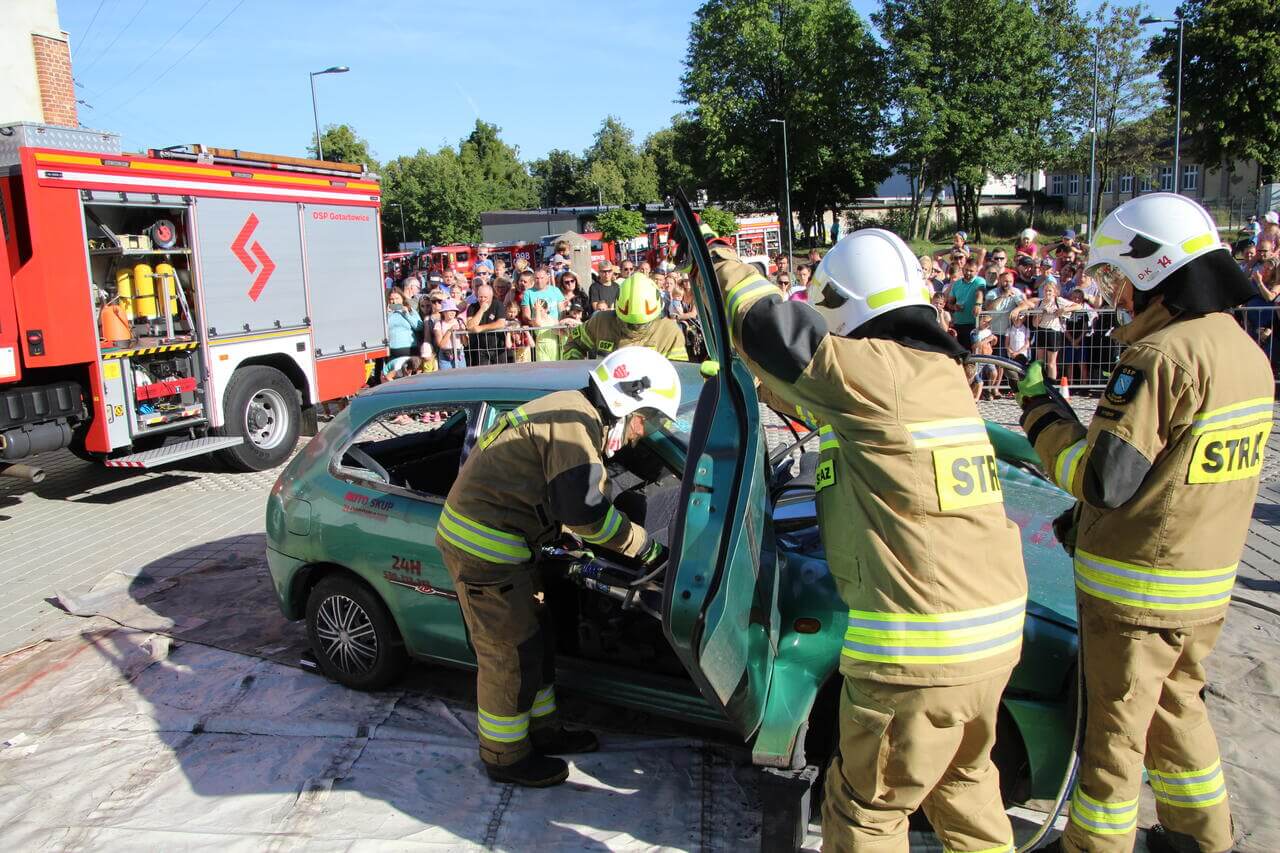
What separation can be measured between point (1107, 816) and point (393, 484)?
311 centimetres

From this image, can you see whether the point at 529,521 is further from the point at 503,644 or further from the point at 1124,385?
the point at 1124,385

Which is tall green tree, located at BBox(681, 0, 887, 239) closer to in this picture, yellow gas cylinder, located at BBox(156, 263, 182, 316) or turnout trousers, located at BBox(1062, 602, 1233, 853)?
yellow gas cylinder, located at BBox(156, 263, 182, 316)

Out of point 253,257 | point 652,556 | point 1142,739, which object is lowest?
point 1142,739

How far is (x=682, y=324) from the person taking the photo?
7.50 metres

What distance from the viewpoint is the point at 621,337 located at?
6676 millimetres

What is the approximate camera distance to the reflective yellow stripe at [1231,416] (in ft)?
Answer: 8.38

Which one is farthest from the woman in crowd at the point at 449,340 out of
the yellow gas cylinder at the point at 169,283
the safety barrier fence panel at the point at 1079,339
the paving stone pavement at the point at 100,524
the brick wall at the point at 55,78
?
the brick wall at the point at 55,78

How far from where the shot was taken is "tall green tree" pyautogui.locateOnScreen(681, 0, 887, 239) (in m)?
47.5

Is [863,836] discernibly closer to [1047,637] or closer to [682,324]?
[1047,637]

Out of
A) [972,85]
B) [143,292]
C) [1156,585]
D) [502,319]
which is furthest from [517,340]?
[972,85]

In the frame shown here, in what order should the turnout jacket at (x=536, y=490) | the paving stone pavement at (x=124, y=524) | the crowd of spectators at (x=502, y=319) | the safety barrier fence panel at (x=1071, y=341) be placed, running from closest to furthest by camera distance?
the turnout jacket at (x=536, y=490) → the paving stone pavement at (x=124, y=524) → the safety barrier fence panel at (x=1071, y=341) → the crowd of spectators at (x=502, y=319)

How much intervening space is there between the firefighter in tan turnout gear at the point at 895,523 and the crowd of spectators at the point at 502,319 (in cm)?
797

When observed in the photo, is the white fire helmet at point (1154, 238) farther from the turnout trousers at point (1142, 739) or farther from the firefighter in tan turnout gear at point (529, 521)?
the firefighter in tan turnout gear at point (529, 521)

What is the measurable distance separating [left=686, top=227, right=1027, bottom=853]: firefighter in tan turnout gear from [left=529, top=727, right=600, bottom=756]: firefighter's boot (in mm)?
1563
